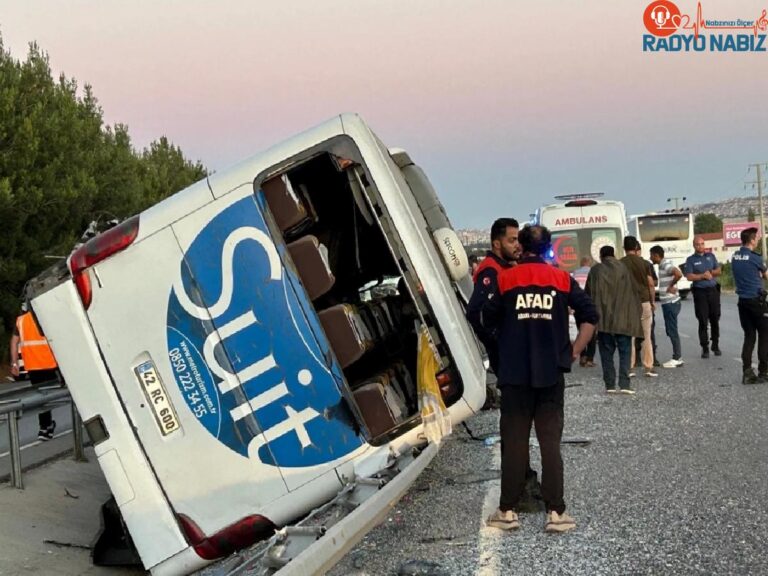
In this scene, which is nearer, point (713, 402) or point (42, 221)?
point (713, 402)

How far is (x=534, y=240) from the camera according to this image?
527 centimetres

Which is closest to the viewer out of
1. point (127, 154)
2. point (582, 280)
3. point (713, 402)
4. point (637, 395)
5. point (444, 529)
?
point (444, 529)

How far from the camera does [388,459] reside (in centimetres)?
473

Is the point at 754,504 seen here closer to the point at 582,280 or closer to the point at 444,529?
the point at 444,529

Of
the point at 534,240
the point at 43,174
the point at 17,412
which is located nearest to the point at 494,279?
the point at 534,240

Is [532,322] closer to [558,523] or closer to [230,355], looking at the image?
[558,523]

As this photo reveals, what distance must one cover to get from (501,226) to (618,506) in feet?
6.54

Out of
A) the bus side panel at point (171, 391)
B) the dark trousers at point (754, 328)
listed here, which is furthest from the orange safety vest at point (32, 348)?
the dark trousers at point (754, 328)

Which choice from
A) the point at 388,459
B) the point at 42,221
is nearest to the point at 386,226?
the point at 388,459

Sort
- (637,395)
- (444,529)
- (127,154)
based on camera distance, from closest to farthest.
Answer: (444,529), (637,395), (127,154)

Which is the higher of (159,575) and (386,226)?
(386,226)

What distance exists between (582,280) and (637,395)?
703 centimetres

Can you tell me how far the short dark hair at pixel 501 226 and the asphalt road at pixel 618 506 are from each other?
5.90 ft


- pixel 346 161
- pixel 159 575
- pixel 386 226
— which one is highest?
pixel 346 161
